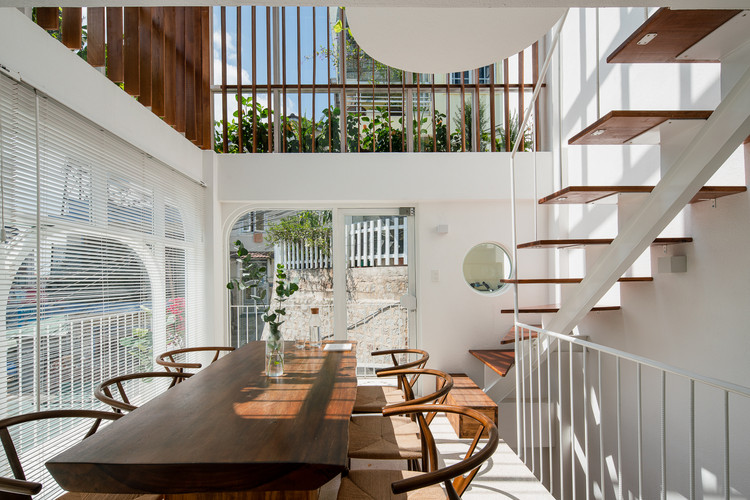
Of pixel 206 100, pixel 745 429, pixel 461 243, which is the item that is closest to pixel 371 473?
pixel 745 429

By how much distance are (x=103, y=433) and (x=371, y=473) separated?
3.40 ft

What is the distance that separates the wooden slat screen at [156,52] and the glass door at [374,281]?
1.75 meters

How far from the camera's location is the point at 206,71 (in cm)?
473

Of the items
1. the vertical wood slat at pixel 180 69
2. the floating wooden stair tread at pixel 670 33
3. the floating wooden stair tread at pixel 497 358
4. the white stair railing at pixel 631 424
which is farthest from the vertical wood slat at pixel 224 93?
the floating wooden stair tread at pixel 670 33

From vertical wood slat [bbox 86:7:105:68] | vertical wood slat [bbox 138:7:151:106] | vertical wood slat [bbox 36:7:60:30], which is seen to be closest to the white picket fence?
vertical wood slat [bbox 138:7:151:106]

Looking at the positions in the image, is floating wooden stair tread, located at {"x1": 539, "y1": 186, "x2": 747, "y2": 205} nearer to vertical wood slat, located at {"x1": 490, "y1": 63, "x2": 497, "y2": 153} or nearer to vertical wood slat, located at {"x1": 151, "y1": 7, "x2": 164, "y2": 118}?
vertical wood slat, located at {"x1": 490, "y1": 63, "x2": 497, "y2": 153}

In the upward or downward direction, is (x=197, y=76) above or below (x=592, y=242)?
above

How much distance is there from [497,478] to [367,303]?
2455 mm

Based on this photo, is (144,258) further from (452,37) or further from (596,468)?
(596,468)

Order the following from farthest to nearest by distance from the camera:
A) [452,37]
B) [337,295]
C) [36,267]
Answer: [337,295] → [36,267] → [452,37]

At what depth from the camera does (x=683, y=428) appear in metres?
2.95

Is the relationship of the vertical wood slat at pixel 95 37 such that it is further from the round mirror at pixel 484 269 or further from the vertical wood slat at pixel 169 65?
the round mirror at pixel 484 269

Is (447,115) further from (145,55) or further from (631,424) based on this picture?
(631,424)

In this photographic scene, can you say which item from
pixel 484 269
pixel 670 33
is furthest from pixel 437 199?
pixel 670 33
